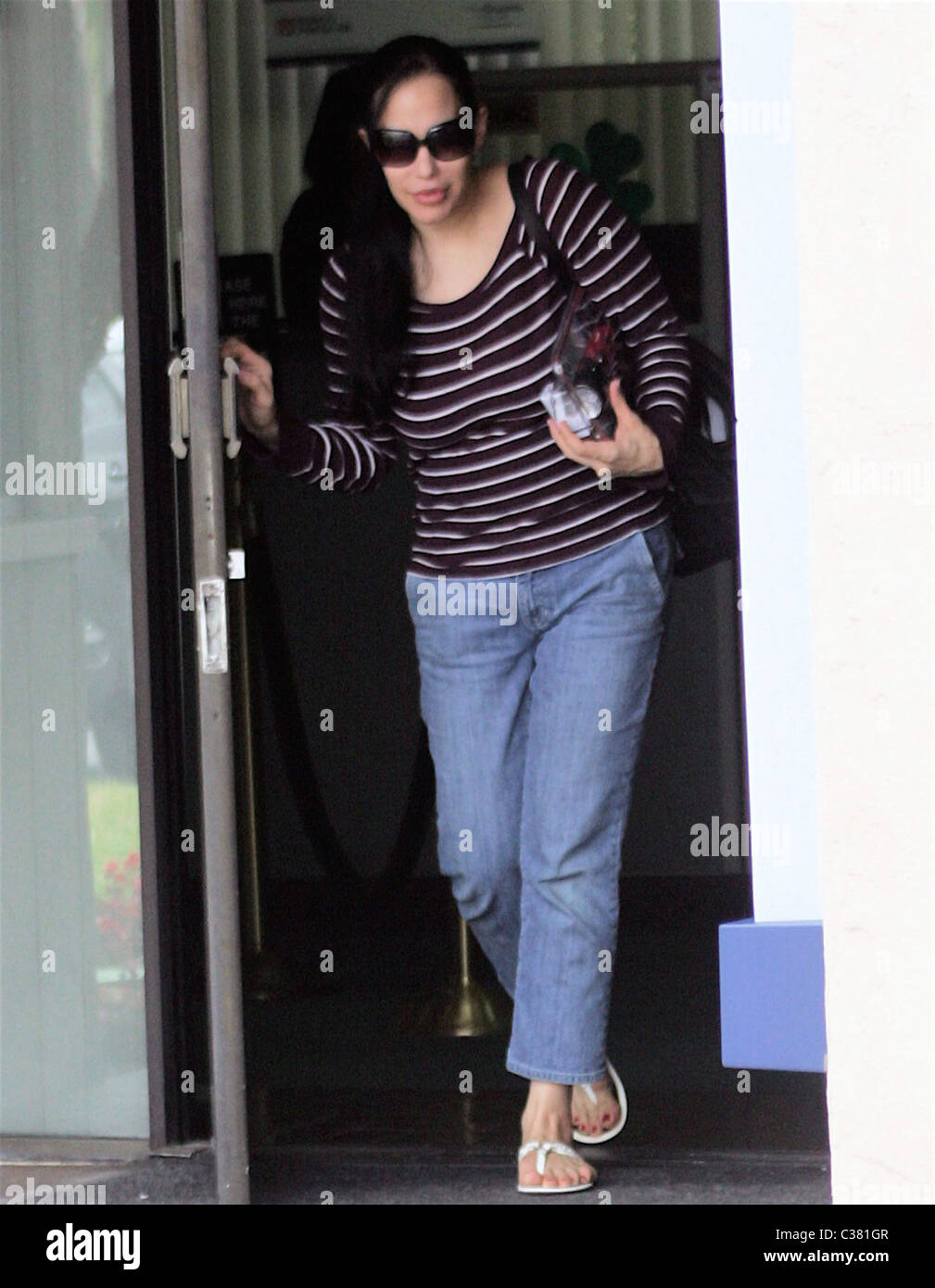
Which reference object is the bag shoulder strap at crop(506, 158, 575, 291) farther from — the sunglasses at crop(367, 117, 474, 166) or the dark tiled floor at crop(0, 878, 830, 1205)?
the dark tiled floor at crop(0, 878, 830, 1205)

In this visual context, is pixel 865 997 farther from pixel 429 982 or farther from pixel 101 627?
pixel 429 982

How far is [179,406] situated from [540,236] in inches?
25.0

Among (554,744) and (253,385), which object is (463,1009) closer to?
(554,744)

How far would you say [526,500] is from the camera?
327 cm

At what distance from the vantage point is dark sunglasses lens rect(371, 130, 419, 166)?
3.20 m

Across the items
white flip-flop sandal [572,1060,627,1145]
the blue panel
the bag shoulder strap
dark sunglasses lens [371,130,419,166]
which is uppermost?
dark sunglasses lens [371,130,419,166]

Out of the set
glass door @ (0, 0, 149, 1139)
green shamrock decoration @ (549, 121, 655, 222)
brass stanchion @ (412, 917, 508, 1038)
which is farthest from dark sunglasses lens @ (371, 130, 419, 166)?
green shamrock decoration @ (549, 121, 655, 222)

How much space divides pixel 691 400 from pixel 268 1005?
2.08 meters

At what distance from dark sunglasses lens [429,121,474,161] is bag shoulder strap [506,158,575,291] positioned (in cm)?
12

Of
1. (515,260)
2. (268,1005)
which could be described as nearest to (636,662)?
(515,260)

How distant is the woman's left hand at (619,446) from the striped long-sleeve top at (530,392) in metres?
0.03

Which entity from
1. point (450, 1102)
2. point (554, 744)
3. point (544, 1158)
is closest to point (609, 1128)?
point (544, 1158)
